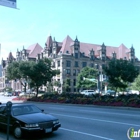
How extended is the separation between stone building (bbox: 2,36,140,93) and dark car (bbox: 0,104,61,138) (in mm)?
64235

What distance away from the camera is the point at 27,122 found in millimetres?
8219

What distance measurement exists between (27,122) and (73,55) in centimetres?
7534

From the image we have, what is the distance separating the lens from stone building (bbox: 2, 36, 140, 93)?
80812 mm

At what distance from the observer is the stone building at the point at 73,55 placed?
265 feet

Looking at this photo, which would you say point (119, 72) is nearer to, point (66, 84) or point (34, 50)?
point (66, 84)

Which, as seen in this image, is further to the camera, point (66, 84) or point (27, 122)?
point (66, 84)

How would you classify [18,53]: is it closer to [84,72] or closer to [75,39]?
[75,39]

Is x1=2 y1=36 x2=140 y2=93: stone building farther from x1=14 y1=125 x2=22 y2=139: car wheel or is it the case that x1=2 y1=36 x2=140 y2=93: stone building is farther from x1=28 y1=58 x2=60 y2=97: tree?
x1=14 y1=125 x2=22 y2=139: car wheel

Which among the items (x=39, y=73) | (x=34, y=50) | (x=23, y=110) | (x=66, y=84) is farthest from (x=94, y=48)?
(x=23, y=110)

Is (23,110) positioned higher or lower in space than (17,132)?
higher

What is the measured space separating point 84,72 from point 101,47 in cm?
2633
